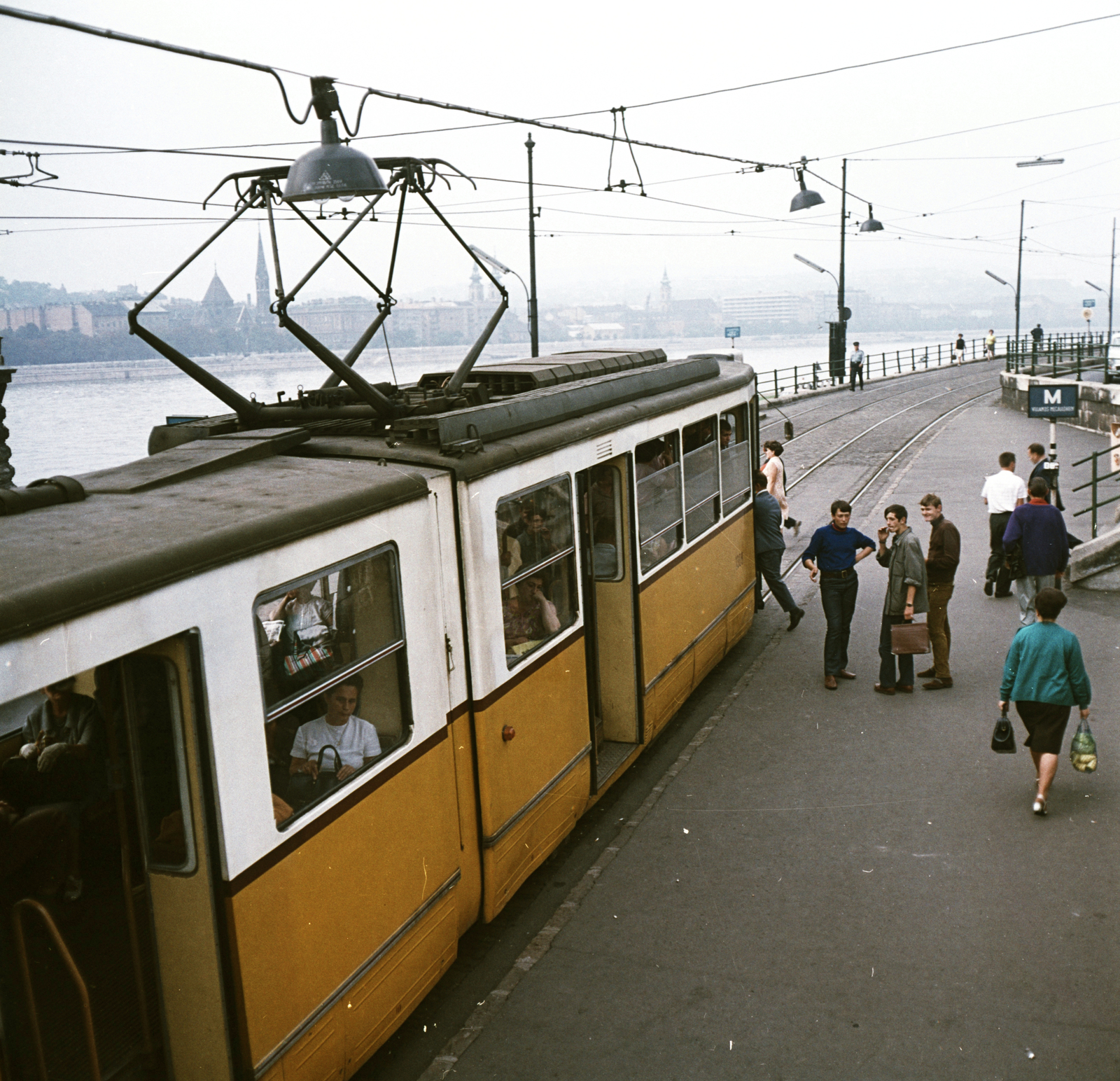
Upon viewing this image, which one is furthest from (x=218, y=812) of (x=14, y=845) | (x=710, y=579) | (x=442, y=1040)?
(x=710, y=579)

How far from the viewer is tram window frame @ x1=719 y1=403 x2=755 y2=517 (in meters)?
10.4

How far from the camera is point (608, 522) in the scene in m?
7.79

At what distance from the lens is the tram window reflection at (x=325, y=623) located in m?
4.08

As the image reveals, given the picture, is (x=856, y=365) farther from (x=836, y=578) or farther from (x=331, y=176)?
(x=331, y=176)

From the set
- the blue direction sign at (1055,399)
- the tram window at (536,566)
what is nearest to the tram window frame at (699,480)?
the tram window at (536,566)

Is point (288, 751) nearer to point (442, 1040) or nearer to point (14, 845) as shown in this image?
point (14, 845)

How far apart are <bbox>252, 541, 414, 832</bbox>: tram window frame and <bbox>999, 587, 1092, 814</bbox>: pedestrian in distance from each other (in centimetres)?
410

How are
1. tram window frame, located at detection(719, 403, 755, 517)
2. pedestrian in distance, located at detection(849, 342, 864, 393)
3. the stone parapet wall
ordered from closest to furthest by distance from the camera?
tram window frame, located at detection(719, 403, 755, 517) → the stone parapet wall → pedestrian in distance, located at detection(849, 342, 864, 393)

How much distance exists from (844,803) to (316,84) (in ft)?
18.7

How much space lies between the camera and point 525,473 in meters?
6.09

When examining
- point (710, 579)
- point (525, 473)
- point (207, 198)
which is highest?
point (207, 198)

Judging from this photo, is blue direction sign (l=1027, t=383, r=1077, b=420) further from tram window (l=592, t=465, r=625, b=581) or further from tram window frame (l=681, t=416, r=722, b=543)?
tram window (l=592, t=465, r=625, b=581)

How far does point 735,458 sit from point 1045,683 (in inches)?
175

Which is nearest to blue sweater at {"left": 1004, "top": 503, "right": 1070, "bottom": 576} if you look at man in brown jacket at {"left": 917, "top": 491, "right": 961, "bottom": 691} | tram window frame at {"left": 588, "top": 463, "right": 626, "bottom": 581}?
man in brown jacket at {"left": 917, "top": 491, "right": 961, "bottom": 691}
